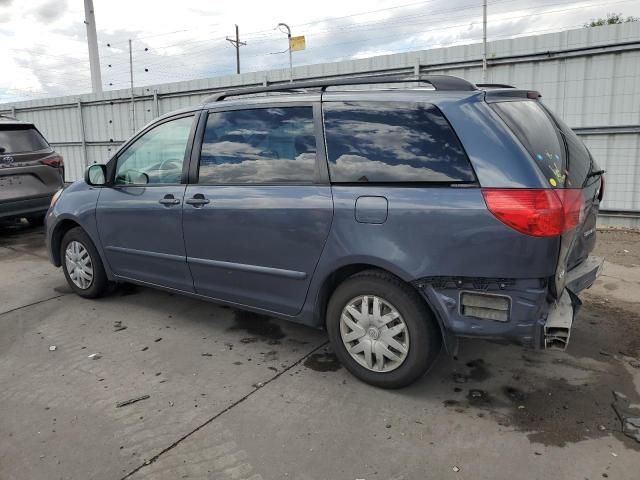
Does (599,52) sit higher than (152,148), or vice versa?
(599,52)

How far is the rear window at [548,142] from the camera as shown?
2.71 metres

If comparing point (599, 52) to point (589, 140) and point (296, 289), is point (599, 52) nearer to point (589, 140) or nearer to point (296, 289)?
point (589, 140)

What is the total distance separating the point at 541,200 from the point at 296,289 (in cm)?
160

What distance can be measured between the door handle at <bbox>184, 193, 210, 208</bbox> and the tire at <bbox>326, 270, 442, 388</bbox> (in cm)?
121

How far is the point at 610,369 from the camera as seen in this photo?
3393mm

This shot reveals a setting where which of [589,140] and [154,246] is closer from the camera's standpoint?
[154,246]

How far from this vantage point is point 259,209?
3.42 meters

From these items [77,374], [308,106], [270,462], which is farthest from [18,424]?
[308,106]

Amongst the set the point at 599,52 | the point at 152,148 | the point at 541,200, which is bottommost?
the point at 541,200

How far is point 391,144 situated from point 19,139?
6.66 meters

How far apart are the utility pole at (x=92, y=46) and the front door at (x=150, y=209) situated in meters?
13.1

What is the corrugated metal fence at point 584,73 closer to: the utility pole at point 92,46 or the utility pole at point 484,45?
the utility pole at point 484,45

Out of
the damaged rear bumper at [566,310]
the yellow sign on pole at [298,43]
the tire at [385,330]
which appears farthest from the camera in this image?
the yellow sign on pole at [298,43]

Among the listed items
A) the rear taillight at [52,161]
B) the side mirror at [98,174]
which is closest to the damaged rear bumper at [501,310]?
the side mirror at [98,174]
